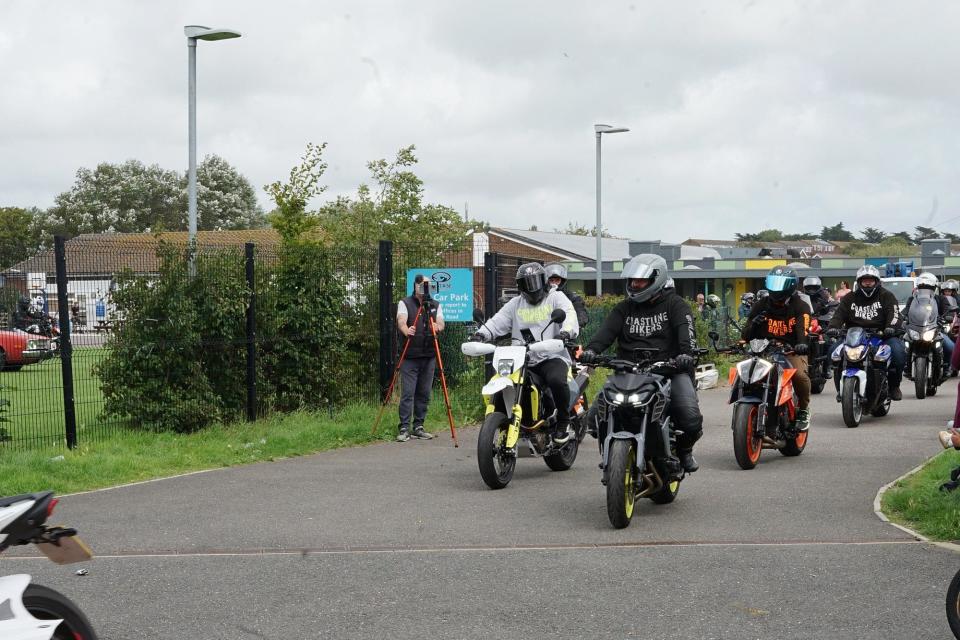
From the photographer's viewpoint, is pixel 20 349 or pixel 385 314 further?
pixel 385 314

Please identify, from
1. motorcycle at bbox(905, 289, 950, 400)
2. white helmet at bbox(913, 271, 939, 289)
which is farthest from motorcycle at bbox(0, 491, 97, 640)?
white helmet at bbox(913, 271, 939, 289)

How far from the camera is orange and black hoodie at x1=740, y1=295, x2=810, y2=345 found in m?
11.1

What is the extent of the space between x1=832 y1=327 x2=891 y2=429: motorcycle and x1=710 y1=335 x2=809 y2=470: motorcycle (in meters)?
2.89

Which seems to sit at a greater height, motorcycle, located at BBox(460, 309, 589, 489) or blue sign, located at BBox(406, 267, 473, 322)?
blue sign, located at BBox(406, 267, 473, 322)

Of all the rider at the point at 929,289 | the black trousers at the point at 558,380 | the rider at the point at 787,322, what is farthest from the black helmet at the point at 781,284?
the rider at the point at 929,289

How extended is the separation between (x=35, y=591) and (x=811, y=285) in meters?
17.0

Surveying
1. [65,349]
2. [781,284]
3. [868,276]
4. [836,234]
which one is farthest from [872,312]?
[836,234]

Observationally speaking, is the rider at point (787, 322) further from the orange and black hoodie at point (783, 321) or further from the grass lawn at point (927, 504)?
the grass lawn at point (927, 504)

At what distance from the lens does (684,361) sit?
8.28 meters

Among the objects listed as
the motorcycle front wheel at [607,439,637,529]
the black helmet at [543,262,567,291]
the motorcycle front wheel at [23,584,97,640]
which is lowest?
the motorcycle front wheel at [607,439,637,529]

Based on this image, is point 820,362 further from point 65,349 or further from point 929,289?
point 65,349

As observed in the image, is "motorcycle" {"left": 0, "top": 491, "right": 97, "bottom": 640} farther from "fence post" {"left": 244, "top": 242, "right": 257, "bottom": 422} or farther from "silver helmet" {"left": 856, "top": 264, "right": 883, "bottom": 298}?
"silver helmet" {"left": 856, "top": 264, "right": 883, "bottom": 298}

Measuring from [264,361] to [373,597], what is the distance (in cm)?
790

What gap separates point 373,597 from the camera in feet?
19.8
